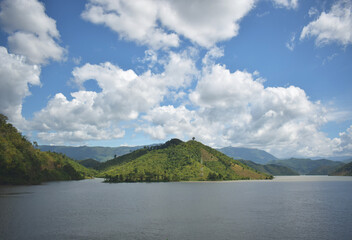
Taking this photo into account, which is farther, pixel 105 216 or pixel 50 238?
pixel 105 216

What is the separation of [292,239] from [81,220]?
220 feet

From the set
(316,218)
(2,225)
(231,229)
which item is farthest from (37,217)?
(316,218)

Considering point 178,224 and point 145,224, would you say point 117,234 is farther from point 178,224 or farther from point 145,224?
point 178,224

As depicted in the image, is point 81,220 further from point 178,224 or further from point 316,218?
point 316,218

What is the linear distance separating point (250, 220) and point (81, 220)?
5956cm

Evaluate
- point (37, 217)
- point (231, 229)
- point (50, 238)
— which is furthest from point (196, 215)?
point (37, 217)

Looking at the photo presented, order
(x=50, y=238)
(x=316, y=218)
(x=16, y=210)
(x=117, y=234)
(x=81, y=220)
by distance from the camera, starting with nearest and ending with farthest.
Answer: (x=50, y=238) < (x=117, y=234) < (x=81, y=220) < (x=316, y=218) < (x=16, y=210)

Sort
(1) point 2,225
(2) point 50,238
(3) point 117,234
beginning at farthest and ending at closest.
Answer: (1) point 2,225, (3) point 117,234, (2) point 50,238

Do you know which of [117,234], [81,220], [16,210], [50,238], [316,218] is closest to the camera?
[50,238]

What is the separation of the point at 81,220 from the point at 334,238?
256 ft

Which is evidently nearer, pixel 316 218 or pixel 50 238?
pixel 50 238

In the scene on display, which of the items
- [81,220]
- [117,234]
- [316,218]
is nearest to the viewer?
[117,234]

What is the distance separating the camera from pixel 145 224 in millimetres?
76312

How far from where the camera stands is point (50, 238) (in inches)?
2356
